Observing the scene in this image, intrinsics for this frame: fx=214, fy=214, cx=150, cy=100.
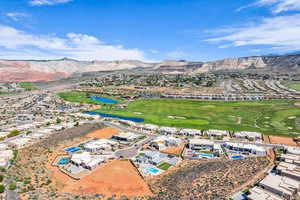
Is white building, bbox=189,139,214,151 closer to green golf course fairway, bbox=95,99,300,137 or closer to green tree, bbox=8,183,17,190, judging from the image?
green golf course fairway, bbox=95,99,300,137

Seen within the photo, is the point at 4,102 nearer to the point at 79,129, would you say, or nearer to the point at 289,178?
the point at 79,129

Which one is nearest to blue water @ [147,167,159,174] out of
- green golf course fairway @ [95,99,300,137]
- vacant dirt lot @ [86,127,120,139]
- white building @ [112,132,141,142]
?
white building @ [112,132,141,142]

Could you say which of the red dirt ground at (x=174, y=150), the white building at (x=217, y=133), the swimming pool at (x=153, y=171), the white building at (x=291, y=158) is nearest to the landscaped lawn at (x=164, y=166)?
the swimming pool at (x=153, y=171)

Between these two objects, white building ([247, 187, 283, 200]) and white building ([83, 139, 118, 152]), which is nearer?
white building ([247, 187, 283, 200])

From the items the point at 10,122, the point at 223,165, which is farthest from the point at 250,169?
the point at 10,122

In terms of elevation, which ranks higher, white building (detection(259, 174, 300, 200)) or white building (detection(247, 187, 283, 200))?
white building (detection(259, 174, 300, 200))

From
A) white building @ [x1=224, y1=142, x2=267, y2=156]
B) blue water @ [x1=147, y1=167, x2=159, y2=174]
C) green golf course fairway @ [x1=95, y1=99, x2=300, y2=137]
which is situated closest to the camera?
blue water @ [x1=147, y1=167, x2=159, y2=174]

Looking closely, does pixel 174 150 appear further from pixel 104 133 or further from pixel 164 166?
pixel 104 133
